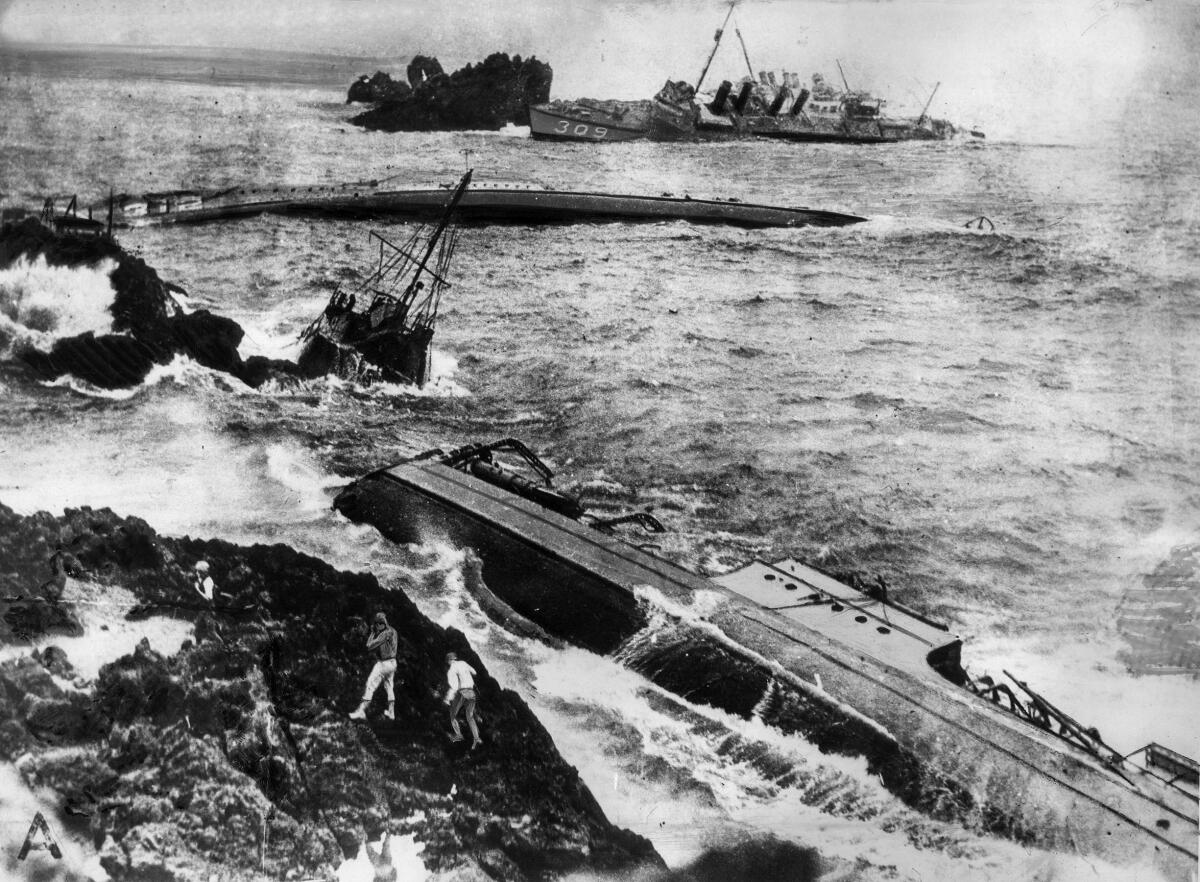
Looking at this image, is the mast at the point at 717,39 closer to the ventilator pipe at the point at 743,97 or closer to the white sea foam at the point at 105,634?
the ventilator pipe at the point at 743,97

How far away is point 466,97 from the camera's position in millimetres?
5305

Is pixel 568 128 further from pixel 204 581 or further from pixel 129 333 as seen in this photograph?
pixel 204 581

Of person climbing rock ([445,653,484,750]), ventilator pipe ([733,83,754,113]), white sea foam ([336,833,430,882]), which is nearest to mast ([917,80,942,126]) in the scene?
ventilator pipe ([733,83,754,113])

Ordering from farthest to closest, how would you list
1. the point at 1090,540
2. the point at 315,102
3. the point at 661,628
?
the point at 315,102 < the point at 1090,540 < the point at 661,628

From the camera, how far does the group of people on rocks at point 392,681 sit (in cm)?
457

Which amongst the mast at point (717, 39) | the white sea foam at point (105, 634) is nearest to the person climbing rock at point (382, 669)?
the white sea foam at point (105, 634)

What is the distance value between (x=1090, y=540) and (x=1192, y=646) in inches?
26.4

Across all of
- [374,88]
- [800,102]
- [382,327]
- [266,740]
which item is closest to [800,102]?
[800,102]

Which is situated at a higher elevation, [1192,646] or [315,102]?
[315,102]

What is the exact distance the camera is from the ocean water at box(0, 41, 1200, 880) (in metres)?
4.77

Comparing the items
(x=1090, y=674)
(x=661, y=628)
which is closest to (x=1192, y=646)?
(x=1090, y=674)

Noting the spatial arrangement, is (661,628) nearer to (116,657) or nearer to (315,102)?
(116,657)

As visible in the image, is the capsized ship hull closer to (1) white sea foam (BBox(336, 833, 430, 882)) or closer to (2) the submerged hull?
(1) white sea foam (BBox(336, 833, 430, 882))

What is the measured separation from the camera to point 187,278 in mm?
5051
